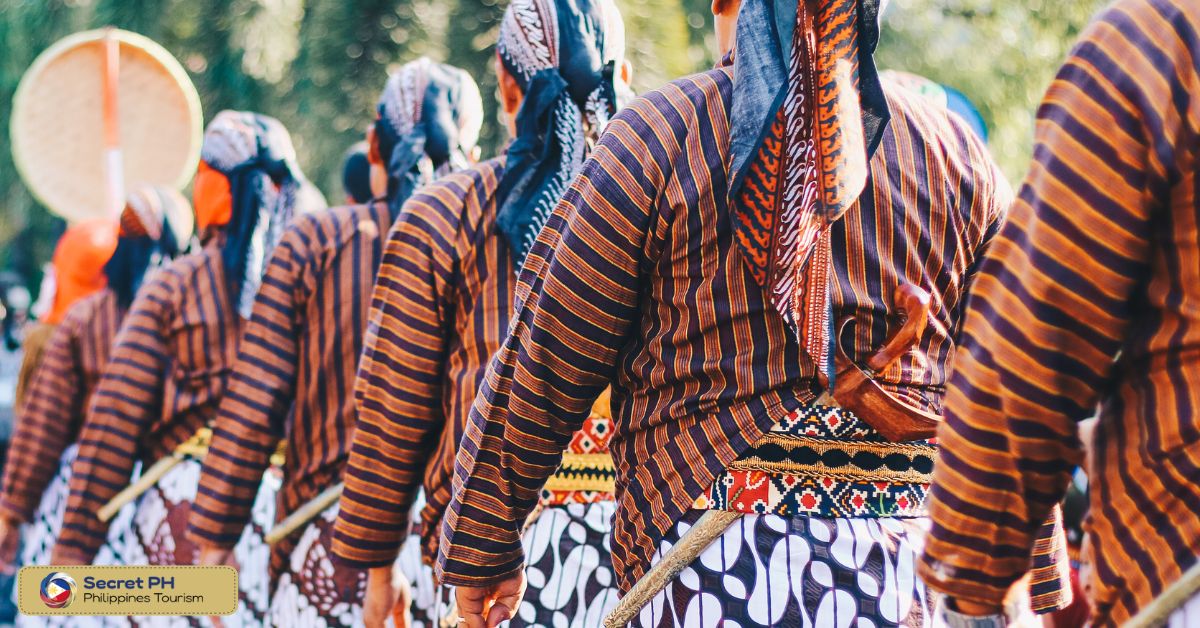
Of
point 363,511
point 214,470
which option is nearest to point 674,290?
point 363,511

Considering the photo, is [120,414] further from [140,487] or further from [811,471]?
[811,471]

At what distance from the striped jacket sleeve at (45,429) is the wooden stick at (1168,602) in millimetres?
4497

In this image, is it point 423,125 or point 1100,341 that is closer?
point 1100,341

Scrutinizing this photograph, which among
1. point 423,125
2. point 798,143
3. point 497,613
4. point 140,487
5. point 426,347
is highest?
point 423,125

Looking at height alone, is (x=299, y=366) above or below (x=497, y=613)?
above

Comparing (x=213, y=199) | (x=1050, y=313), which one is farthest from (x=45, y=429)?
(x=1050, y=313)

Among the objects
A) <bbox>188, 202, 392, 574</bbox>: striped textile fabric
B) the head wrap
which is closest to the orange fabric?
the head wrap

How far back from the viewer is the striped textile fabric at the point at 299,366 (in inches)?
136

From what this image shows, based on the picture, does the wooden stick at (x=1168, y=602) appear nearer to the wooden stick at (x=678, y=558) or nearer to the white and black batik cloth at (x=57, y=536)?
the wooden stick at (x=678, y=558)

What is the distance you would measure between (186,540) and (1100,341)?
11.0ft

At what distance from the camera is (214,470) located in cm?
354

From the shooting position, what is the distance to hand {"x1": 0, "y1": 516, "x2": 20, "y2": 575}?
4.98m

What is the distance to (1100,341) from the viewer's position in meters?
1.34

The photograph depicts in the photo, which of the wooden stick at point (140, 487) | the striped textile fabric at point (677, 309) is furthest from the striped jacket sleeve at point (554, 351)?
the wooden stick at point (140, 487)
